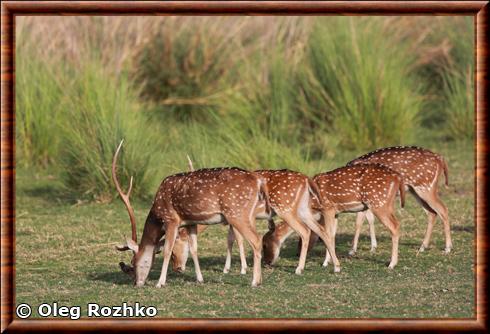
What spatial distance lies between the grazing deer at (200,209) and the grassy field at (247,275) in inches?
8.6

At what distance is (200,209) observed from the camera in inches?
370

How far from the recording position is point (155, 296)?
8.99 m

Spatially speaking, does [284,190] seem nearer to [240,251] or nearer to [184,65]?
[240,251]

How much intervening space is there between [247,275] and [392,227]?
1.41 metres

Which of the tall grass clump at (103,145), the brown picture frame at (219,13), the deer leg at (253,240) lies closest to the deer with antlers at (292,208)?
the deer leg at (253,240)

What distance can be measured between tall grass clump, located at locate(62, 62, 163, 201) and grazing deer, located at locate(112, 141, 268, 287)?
3.42 meters

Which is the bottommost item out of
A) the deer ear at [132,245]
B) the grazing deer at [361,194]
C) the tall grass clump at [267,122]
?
the deer ear at [132,245]

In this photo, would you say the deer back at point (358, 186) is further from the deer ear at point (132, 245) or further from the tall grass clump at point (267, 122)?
the tall grass clump at point (267, 122)

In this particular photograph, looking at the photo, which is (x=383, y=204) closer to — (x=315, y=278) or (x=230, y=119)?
(x=315, y=278)

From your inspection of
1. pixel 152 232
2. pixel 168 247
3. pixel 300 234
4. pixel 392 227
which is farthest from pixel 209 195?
pixel 392 227

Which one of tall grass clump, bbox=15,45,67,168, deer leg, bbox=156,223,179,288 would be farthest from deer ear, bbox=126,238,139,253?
tall grass clump, bbox=15,45,67,168

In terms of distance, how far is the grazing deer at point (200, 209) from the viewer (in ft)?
30.5

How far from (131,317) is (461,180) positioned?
6.63m

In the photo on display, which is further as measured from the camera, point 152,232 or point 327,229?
point 327,229
